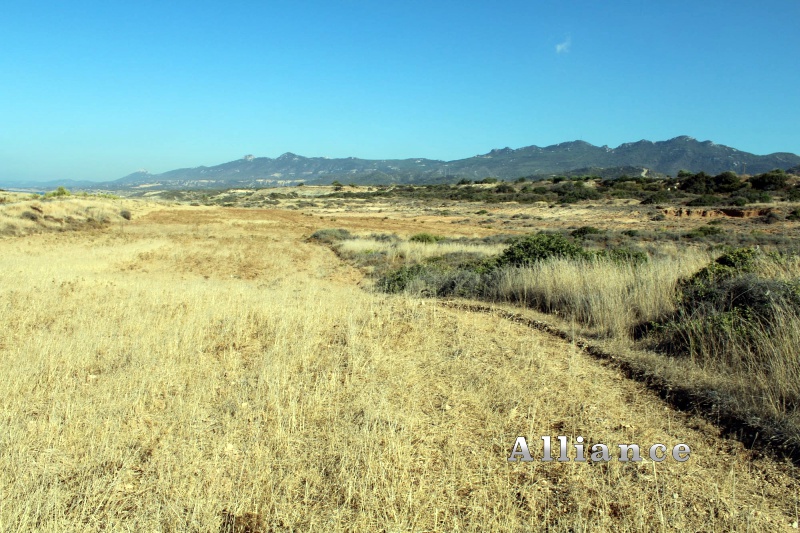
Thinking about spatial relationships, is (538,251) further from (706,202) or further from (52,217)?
(706,202)

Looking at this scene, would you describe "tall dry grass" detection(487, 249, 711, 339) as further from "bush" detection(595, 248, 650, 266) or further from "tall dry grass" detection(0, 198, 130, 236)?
"tall dry grass" detection(0, 198, 130, 236)

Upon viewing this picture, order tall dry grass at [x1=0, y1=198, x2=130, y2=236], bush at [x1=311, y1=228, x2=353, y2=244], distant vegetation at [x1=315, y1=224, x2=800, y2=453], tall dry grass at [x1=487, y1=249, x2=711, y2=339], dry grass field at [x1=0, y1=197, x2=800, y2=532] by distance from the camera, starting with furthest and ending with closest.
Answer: tall dry grass at [x1=0, y1=198, x2=130, y2=236]
bush at [x1=311, y1=228, x2=353, y2=244]
tall dry grass at [x1=487, y1=249, x2=711, y2=339]
distant vegetation at [x1=315, y1=224, x2=800, y2=453]
dry grass field at [x1=0, y1=197, x2=800, y2=532]

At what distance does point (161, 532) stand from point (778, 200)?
160 feet

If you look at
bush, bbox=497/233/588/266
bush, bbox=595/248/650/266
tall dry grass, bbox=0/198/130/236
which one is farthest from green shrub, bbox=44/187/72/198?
bush, bbox=595/248/650/266

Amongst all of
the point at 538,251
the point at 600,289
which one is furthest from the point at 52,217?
the point at 600,289

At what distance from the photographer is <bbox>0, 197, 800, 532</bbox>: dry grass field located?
3.02 meters

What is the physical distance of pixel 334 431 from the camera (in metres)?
4.01

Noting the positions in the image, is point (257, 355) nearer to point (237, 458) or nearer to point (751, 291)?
point (237, 458)

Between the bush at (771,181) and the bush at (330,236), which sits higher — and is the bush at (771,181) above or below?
above

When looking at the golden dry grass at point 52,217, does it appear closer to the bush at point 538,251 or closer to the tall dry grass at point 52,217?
the tall dry grass at point 52,217

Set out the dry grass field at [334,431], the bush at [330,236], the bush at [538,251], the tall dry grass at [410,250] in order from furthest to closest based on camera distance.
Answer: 1. the bush at [330,236]
2. the tall dry grass at [410,250]
3. the bush at [538,251]
4. the dry grass field at [334,431]

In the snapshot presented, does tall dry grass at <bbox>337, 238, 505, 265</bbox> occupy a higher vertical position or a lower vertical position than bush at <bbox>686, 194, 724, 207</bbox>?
lower

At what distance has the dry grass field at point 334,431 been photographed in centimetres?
302

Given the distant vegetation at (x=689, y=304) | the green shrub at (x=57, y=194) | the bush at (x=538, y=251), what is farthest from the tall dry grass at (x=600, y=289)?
the green shrub at (x=57, y=194)
